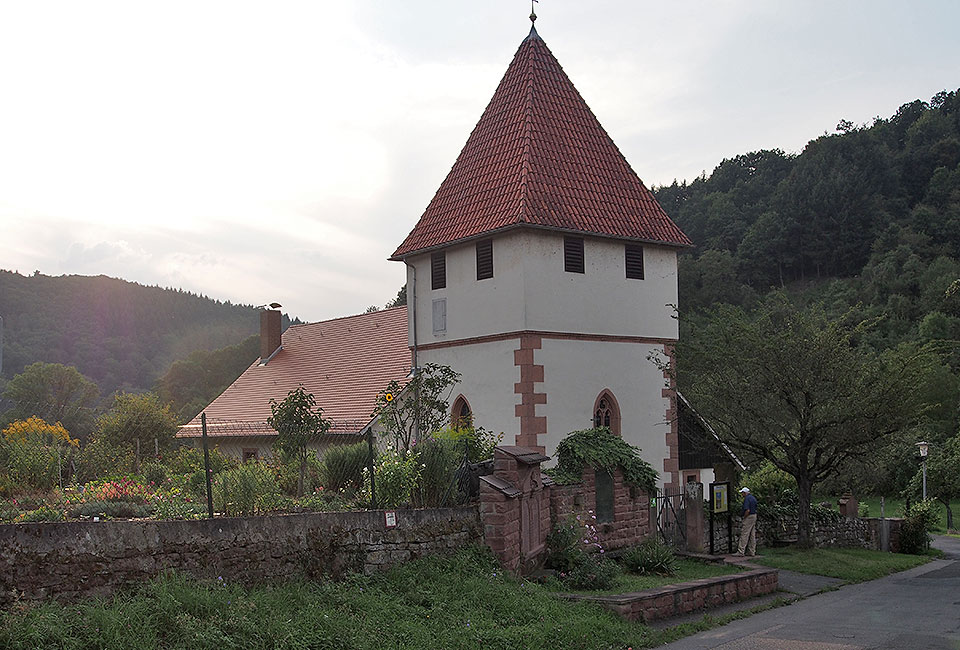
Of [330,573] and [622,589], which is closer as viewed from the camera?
[330,573]

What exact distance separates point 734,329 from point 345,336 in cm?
1656

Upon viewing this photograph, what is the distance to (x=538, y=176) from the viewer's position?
73.5 feet

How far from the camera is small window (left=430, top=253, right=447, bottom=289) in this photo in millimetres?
23609

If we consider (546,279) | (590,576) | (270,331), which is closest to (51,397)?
(270,331)

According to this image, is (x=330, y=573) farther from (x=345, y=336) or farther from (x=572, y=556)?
(x=345, y=336)

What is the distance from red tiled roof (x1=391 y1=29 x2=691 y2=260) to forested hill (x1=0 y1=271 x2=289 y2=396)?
168ft

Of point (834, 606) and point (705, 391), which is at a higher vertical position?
point (705, 391)

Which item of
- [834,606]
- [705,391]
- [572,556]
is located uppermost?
[705,391]

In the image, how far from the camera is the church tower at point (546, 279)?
837 inches

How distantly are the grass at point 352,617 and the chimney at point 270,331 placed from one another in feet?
89.0

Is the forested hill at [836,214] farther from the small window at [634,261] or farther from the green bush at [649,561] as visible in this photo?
the green bush at [649,561]

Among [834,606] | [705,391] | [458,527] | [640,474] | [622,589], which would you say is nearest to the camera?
[458,527]

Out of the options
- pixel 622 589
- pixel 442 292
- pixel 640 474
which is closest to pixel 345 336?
pixel 442 292

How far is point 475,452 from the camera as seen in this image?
54.0ft
